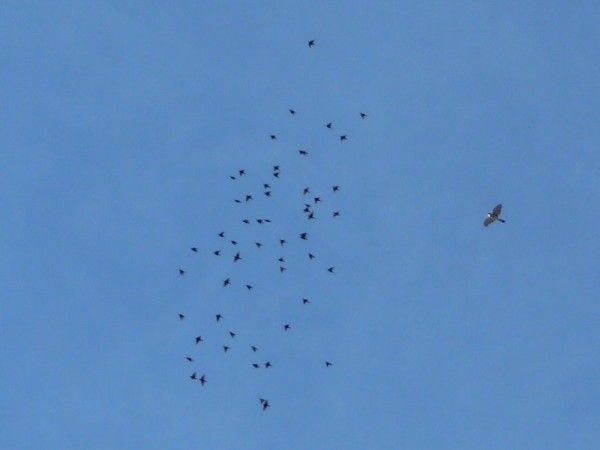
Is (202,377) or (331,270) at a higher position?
(331,270)

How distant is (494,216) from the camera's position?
107 metres

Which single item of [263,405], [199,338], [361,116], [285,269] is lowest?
[263,405]

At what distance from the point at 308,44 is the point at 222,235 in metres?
25.0

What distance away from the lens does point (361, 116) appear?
348 feet

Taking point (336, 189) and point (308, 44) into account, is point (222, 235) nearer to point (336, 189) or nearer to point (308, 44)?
point (336, 189)

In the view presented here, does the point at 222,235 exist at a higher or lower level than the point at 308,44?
lower

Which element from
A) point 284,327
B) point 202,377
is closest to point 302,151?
point 284,327

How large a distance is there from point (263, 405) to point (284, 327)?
8.81 metres

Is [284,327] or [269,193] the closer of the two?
[284,327]

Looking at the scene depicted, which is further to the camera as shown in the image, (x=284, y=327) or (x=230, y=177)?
(x=230, y=177)

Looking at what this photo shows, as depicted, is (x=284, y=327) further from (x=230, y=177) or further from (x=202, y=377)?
(x=230, y=177)

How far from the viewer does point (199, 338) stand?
104 metres

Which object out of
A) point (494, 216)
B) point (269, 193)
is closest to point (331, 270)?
point (269, 193)

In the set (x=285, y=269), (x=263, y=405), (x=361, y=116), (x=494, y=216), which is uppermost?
(x=361, y=116)
